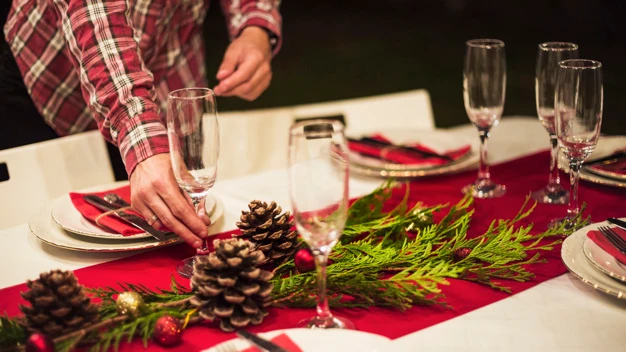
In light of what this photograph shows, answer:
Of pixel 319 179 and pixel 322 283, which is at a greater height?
pixel 319 179

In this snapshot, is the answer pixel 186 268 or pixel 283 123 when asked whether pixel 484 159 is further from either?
pixel 283 123

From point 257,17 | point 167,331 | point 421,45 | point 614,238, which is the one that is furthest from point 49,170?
Answer: point 421,45

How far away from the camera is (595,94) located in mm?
1188

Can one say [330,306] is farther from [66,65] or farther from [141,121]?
[66,65]

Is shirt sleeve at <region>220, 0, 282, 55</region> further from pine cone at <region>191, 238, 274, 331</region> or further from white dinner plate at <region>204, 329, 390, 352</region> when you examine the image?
white dinner plate at <region>204, 329, 390, 352</region>

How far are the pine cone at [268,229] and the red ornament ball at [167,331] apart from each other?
227mm

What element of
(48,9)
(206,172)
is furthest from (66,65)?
(206,172)

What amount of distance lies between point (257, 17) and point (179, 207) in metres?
0.90

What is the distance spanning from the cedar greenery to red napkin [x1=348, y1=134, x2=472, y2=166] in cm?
35

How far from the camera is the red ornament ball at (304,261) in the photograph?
3.63ft

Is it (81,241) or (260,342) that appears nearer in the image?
(260,342)

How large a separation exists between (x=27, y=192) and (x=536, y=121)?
145 cm

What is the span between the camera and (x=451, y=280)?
3.74 ft

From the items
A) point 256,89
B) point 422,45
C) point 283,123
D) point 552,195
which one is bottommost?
point 422,45
